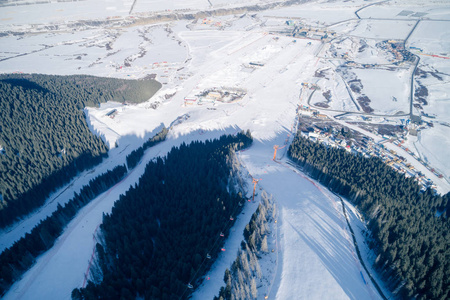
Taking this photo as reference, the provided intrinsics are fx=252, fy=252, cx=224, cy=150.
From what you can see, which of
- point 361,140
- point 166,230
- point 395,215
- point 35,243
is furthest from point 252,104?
point 35,243

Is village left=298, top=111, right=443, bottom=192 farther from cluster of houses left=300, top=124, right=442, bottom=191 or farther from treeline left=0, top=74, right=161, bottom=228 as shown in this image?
treeline left=0, top=74, right=161, bottom=228

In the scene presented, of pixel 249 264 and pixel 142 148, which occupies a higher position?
pixel 249 264

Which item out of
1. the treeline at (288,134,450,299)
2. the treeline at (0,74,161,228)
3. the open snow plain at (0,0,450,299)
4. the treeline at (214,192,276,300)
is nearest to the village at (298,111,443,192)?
the open snow plain at (0,0,450,299)

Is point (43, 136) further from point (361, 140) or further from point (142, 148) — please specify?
point (361, 140)

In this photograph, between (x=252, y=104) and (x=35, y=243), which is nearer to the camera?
(x=35, y=243)

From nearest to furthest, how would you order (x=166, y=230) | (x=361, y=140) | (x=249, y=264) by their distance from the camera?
(x=249, y=264), (x=166, y=230), (x=361, y=140)

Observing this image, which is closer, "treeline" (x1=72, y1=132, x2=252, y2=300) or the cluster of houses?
"treeline" (x1=72, y1=132, x2=252, y2=300)

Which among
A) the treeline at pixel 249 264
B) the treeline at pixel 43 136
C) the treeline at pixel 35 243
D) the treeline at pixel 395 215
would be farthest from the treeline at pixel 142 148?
the treeline at pixel 249 264
